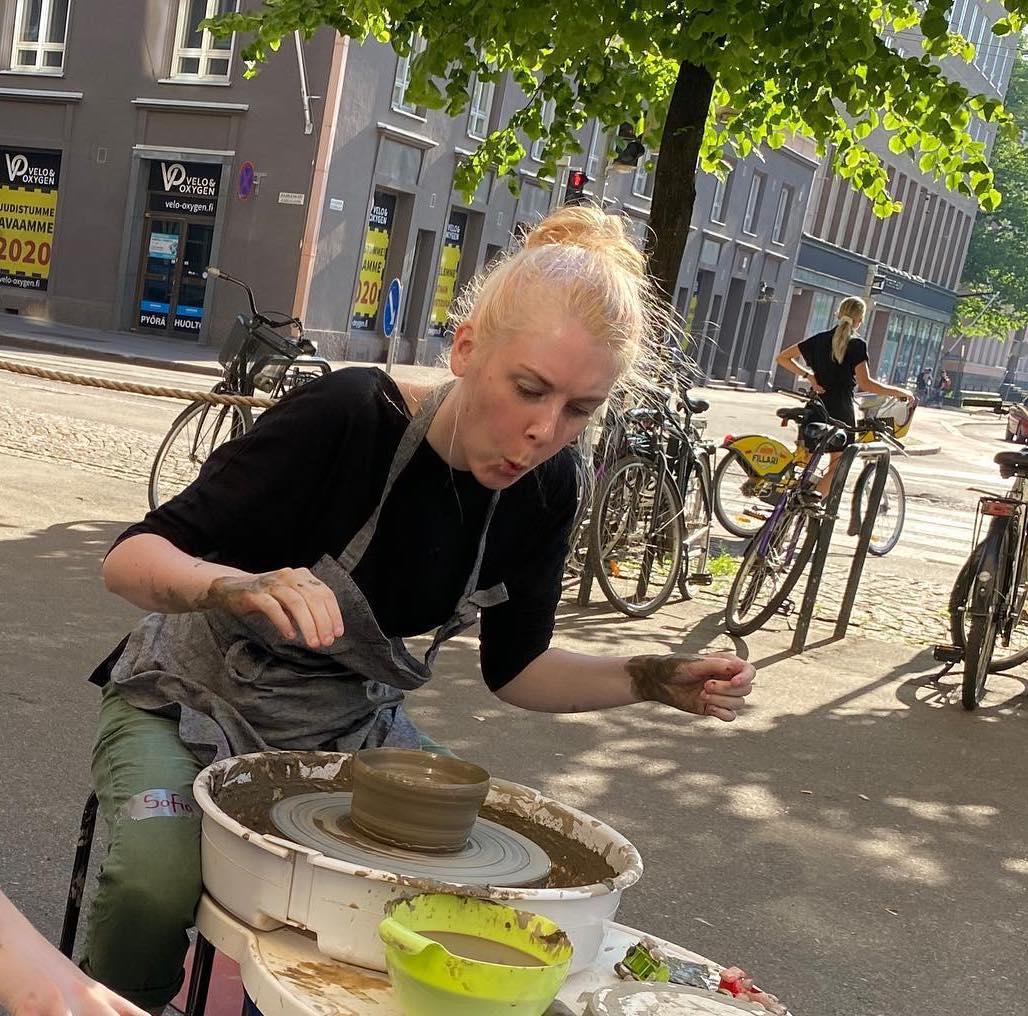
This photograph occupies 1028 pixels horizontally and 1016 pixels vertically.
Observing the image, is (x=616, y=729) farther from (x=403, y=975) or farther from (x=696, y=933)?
(x=403, y=975)

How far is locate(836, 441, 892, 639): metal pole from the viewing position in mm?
7570

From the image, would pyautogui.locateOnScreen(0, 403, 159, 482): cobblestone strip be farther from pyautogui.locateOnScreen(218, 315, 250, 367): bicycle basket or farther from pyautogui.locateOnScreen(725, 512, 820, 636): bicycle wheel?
pyautogui.locateOnScreen(725, 512, 820, 636): bicycle wheel

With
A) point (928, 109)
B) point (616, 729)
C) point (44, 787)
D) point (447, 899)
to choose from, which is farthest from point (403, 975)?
point (928, 109)

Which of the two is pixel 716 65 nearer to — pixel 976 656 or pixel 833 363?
pixel 976 656

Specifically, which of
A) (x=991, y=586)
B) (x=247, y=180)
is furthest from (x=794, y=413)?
(x=247, y=180)

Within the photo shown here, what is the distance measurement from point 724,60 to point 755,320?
37083mm

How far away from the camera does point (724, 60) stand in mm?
7480

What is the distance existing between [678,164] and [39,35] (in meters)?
21.5

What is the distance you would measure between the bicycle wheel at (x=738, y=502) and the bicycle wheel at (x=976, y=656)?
1.89 metres

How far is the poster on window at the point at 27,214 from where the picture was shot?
2619 centimetres

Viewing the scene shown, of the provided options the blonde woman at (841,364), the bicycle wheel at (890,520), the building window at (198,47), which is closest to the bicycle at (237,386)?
the blonde woman at (841,364)

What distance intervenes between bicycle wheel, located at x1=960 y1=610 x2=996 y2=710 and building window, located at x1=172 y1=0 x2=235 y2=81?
21.0m

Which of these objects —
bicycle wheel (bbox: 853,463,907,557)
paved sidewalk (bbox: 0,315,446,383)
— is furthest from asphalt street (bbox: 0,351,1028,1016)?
paved sidewalk (bbox: 0,315,446,383)

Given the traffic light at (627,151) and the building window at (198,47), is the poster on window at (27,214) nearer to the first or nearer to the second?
the building window at (198,47)
